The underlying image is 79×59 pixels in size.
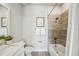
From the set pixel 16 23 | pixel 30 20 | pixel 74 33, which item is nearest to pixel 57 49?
pixel 74 33

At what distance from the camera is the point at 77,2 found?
1.49 metres

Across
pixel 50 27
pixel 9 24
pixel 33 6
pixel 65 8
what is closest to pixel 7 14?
pixel 9 24

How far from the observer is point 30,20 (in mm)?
1804

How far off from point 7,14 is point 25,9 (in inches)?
11.4

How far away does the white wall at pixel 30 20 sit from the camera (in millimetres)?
1782

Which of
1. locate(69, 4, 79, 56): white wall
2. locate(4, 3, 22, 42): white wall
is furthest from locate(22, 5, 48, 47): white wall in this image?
locate(69, 4, 79, 56): white wall

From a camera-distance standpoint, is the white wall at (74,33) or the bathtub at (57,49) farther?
the bathtub at (57,49)

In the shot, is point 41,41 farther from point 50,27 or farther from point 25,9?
point 25,9

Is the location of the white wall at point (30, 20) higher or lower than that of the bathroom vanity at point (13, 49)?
higher

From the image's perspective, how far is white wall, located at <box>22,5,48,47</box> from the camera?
1.78 metres

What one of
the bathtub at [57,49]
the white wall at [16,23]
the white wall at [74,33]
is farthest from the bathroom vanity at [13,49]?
the white wall at [74,33]

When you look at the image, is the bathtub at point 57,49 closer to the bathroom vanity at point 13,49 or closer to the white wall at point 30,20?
the white wall at point 30,20

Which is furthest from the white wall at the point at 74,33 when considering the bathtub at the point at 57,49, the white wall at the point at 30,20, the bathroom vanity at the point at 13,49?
the bathroom vanity at the point at 13,49

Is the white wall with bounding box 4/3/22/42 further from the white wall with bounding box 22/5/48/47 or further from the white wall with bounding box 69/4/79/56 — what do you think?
the white wall with bounding box 69/4/79/56
